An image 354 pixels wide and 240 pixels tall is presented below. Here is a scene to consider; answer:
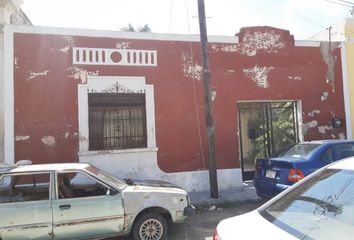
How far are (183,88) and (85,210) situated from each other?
18.5 ft

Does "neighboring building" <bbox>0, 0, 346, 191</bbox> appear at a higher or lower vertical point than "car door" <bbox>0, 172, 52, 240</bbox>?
higher

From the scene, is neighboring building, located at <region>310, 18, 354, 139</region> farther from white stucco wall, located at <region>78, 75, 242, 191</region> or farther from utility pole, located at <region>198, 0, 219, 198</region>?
utility pole, located at <region>198, 0, 219, 198</region>

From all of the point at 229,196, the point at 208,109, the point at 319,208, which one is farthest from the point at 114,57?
the point at 319,208

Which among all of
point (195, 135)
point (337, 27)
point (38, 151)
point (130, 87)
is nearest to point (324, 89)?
point (337, 27)

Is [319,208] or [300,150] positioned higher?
[300,150]

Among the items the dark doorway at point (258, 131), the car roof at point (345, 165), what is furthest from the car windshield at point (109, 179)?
the dark doorway at point (258, 131)

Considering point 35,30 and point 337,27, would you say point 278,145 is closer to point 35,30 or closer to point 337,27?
point 337,27

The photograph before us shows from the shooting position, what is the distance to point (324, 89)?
1155cm

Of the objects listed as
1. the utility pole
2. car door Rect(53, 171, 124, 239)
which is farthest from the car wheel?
the utility pole

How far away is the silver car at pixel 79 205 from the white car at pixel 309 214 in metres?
2.89

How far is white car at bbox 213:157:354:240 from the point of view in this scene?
8.30 ft

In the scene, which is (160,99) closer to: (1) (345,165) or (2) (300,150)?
(2) (300,150)

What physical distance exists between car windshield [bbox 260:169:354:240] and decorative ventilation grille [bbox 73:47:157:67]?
24.4 feet

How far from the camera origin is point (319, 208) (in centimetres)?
288
